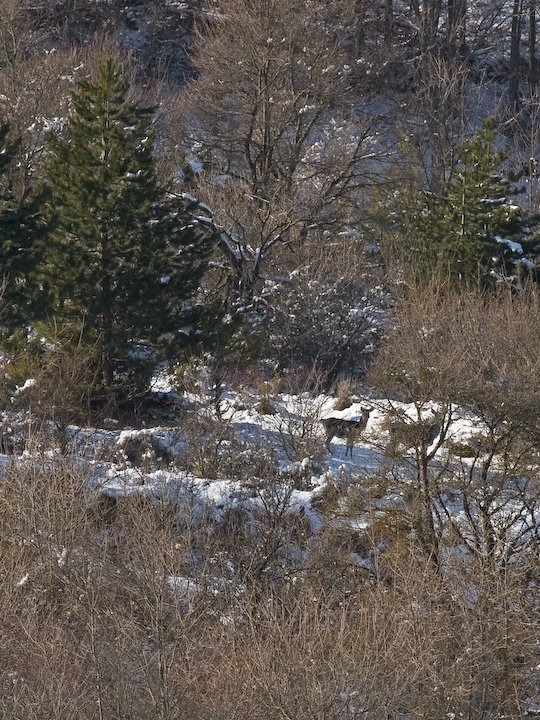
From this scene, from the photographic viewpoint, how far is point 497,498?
10.3 metres

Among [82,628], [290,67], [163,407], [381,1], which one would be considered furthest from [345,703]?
[381,1]

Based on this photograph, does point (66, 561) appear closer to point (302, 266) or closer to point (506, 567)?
point (506, 567)

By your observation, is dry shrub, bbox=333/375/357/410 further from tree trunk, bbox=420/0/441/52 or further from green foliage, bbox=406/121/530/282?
tree trunk, bbox=420/0/441/52

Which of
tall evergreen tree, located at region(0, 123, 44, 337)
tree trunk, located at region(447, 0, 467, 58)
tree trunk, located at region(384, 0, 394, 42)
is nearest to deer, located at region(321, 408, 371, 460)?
tall evergreen tree, located at region(0, 123, 44, 337)

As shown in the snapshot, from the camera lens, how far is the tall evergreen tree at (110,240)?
14367mm

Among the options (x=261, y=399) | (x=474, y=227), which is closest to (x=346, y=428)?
(x=261, y=399)

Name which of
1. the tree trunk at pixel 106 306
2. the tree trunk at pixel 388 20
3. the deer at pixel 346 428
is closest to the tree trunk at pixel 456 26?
the tree trunk at pixel 388 20

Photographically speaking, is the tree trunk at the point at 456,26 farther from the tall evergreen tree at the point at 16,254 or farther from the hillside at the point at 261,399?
the tall evergreen tree at the point at 16,254

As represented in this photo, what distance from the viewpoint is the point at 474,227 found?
18609 millimetres

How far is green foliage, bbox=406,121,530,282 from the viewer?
18.2m

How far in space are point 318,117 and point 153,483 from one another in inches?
591

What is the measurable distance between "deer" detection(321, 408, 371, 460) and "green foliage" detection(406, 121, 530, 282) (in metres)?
4.63

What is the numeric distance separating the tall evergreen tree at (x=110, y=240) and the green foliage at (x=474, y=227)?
5421 millimetres

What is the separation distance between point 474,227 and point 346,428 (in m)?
6.34
